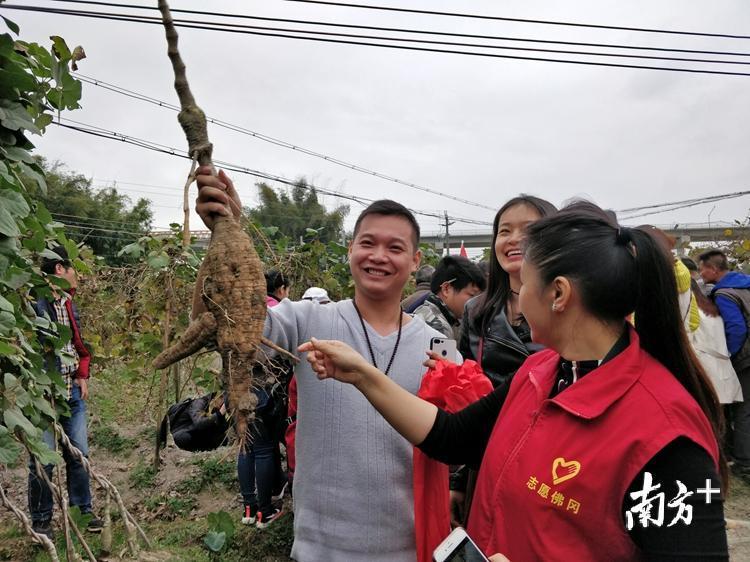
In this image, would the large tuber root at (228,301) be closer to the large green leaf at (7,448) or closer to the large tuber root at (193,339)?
the large tuber root at (193,339)

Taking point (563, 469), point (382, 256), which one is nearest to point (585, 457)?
point (563, 469)

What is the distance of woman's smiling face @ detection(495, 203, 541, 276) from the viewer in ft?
6.60

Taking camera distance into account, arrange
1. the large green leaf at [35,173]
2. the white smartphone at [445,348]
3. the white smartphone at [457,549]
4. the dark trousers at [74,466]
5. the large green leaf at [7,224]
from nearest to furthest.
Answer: the white smartphone at [457,549] → the large green leaf at [7,224] → the large green leaf at [35,173] → the white smartphone at [445,348] → the dark trousers at [74,466]

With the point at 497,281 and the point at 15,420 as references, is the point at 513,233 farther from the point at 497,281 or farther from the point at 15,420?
the point at 15,420

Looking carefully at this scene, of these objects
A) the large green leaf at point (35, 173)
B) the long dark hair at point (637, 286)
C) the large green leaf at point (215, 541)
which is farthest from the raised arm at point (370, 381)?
the large green leaf at point (215, 541)

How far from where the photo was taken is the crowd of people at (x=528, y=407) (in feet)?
3.11

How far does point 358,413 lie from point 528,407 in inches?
22.8

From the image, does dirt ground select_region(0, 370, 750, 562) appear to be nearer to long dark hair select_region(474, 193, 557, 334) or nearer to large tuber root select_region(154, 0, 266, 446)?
large tuber root select_region(154, 0, 266, 446)

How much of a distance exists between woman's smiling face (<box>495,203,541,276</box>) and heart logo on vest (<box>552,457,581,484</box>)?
1063 millimetres

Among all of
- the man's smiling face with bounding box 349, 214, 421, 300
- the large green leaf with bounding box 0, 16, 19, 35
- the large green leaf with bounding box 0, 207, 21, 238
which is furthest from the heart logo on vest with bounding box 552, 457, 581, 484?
the large green leaf with bounding box 0, 16, 19, 35

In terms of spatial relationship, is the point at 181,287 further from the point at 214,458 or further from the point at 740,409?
the point at 740,409

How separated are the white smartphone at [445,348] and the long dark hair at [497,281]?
0.47m

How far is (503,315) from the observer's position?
2021mm

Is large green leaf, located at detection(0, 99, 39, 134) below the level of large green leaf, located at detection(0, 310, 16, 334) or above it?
above
